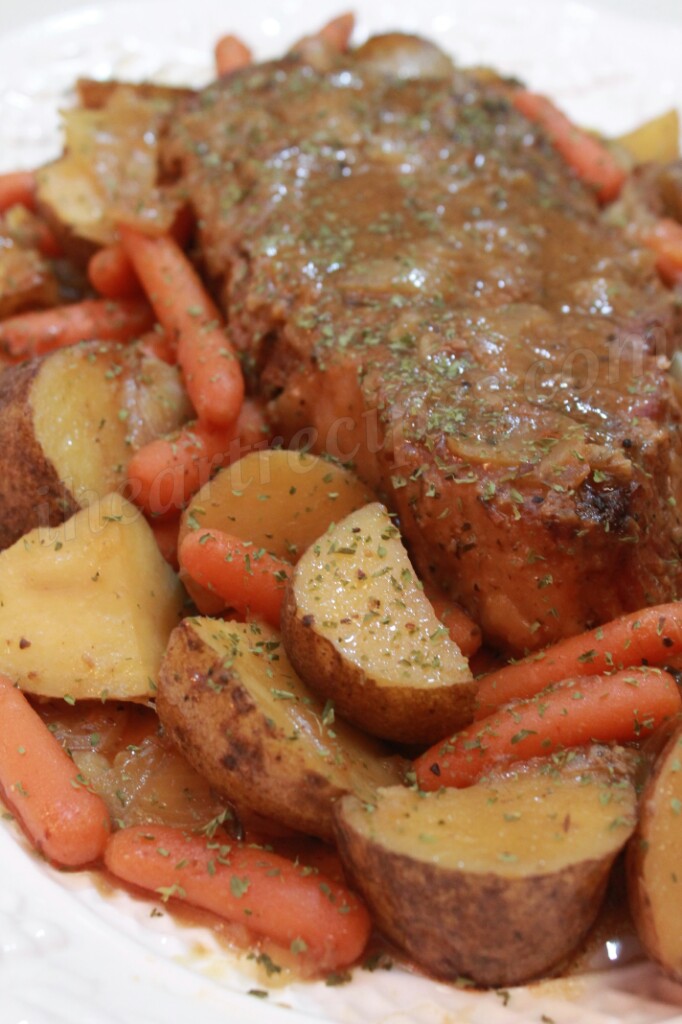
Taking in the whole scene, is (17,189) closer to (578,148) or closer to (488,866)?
(578,148)

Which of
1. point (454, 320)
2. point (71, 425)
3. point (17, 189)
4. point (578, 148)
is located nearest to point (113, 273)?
point (17, 189)

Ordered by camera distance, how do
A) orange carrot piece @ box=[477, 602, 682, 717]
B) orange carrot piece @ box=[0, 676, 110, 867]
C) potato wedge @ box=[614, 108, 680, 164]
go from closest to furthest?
orange carrot piece @ box=[0, 676, 110, 867] → orange carrot piece @ box=[477, 602, 682, 717] → potato wedge @ box=[614, 108, 680, 164]

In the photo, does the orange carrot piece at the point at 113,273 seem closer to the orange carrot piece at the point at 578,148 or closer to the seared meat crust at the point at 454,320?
the seared meat crust at the point at 454,320

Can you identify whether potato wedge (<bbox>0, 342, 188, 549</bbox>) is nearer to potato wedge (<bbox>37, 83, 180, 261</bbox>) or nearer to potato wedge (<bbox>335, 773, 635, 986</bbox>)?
potato wedge (<bbox>37, 83, 180, 261</bbox>)

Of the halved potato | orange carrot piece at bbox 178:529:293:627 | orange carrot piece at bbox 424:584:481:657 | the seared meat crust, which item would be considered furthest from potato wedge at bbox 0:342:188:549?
the halved potato

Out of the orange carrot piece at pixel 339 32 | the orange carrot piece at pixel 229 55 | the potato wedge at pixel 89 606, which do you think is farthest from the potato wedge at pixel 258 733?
the orange carrot piece at pixel 229 55
